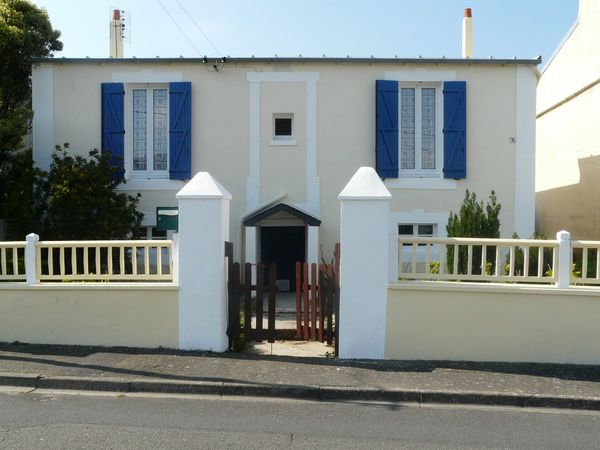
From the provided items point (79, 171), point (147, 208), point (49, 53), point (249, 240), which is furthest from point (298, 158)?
point (49, 53)

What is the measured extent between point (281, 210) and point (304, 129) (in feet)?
6.27

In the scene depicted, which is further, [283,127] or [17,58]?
[17,58]

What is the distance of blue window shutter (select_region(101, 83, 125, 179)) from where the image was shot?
Result: 14.1 m

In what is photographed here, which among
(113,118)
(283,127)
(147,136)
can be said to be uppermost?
(113,118)

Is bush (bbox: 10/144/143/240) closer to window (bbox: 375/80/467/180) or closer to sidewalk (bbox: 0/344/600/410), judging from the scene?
sidewalk (bbox: 0/344/600/410)

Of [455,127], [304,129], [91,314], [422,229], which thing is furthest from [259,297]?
[455,127]

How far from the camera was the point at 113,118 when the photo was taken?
46.3ft

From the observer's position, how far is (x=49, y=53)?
51.4 ft

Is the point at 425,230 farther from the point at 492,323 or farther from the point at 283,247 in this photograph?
the point at 492,323

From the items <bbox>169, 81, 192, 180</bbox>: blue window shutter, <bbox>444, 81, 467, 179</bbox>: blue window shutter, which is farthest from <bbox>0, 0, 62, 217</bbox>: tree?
<bbox>444, 81, 467, 179</bbox>: blue window shutter

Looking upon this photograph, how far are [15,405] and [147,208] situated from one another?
828 cm

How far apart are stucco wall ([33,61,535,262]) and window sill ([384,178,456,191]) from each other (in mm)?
46

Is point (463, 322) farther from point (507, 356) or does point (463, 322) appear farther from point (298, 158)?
point (298, 158)

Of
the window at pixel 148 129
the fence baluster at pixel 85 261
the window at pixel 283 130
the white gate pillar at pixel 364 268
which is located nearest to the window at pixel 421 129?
the window at pixel 283 130
